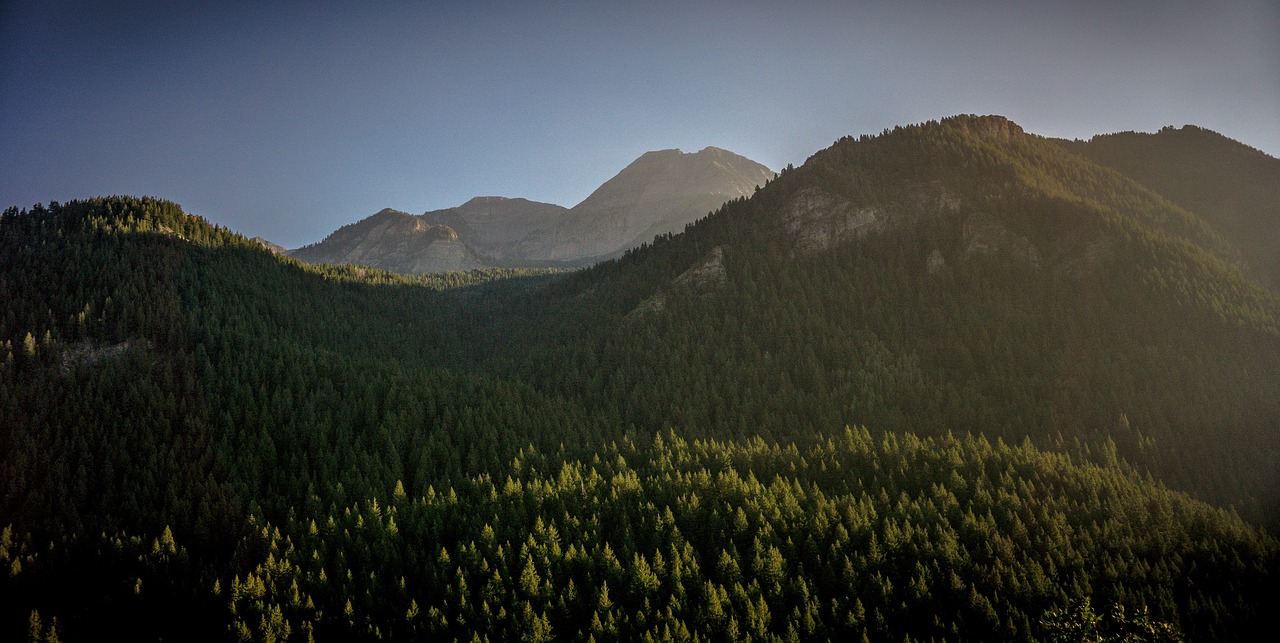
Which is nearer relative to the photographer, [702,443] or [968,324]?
[702,443]

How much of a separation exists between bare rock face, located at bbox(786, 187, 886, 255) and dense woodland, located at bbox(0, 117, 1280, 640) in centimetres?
166

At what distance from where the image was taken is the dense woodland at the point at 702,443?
6191cm

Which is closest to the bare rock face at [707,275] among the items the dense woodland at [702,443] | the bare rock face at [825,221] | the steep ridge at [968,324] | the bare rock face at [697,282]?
the bare rock face at [697,282]

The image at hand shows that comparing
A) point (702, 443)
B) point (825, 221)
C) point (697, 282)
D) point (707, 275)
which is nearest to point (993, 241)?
point (825, 221)

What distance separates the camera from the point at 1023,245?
154750 mm

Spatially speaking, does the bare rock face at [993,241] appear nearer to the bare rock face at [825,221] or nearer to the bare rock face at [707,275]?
the bare rock face at [825,221]

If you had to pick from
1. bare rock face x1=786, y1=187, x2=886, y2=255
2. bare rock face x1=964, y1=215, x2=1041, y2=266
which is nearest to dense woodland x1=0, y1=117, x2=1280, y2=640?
bare rock face x1=964, y1=215, x2=1041, y2=266

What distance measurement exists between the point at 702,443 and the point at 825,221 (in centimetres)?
11047

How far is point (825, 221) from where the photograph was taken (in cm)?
18662

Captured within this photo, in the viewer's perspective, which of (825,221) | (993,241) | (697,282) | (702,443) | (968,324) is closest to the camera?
(702,443)

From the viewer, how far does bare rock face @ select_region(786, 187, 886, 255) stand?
599ft

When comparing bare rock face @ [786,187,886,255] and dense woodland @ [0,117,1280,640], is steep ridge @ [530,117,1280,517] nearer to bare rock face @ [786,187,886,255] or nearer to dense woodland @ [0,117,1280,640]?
bare rock face @ [786,187,886,255]

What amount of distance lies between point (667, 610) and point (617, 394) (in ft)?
278

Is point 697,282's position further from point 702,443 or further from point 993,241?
point 993,241
